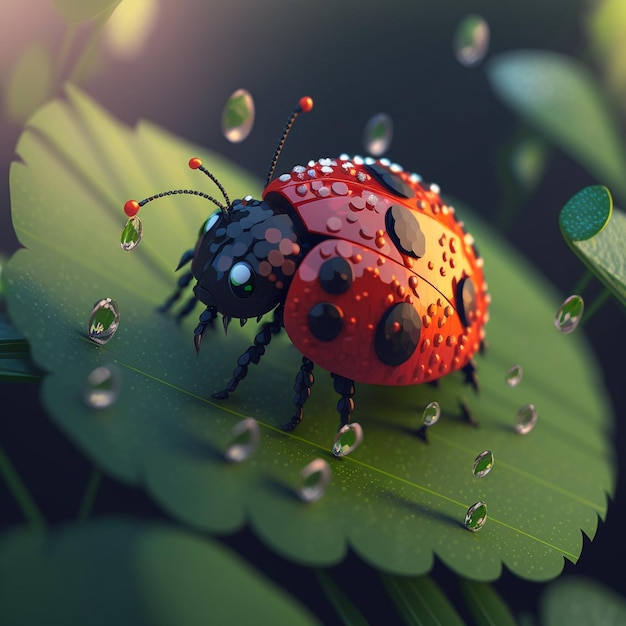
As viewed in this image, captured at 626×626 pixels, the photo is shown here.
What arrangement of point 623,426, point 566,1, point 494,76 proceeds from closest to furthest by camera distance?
point 623,426 → point 494,76 → point 566,1

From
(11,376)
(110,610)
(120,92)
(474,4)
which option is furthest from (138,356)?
(474,4)

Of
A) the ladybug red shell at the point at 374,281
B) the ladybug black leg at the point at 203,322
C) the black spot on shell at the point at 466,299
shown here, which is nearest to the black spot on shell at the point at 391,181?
the ladybug red shell at the point at 374,281

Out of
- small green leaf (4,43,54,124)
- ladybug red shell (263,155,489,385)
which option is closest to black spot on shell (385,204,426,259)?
ladybug red shell (263,155,489,385)

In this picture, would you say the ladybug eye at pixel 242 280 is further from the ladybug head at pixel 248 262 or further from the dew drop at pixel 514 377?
the dew drop at pixel 514 377

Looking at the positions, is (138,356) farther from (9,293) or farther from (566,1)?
(566,1)

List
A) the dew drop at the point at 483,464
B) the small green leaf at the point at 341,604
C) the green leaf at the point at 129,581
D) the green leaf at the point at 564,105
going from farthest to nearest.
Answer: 1. the green leaf at the point at 564,105
2. the dew drop at the point at 483,464
3. the small green leaf at the point at 341,604
4. the green leaf at the point at 129,581

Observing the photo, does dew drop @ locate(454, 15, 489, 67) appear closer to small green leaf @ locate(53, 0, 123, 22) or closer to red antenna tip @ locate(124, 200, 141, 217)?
small green leaf @ locate(53, 0, 123, 22)

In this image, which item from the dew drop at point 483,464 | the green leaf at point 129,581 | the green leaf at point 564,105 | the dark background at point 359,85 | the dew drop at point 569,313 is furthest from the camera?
the green leaf at point 564,105
